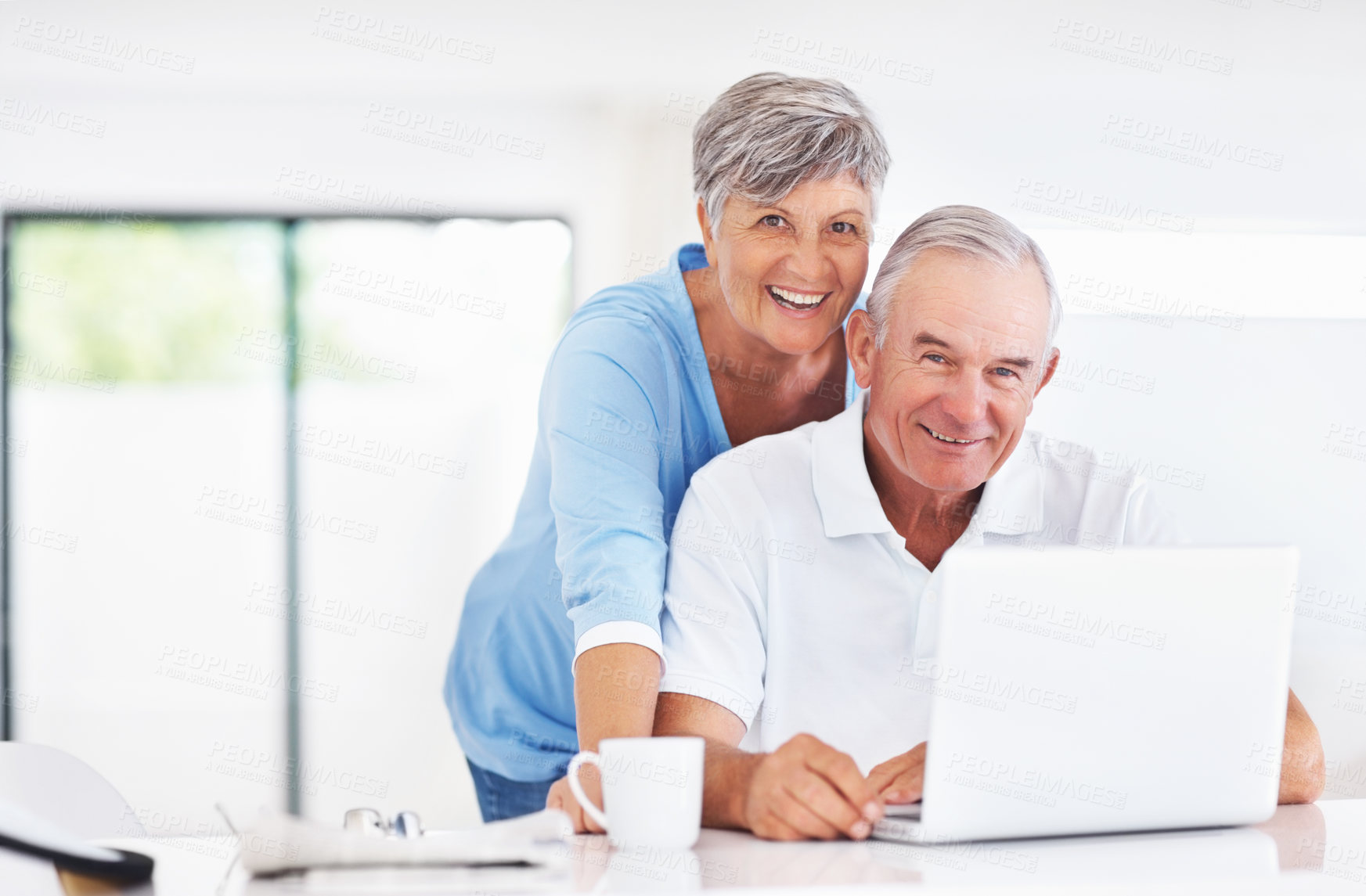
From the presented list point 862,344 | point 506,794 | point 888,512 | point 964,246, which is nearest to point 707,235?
point 862,344

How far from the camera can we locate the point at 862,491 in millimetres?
1557

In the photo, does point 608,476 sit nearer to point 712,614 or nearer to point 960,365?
point 712,614

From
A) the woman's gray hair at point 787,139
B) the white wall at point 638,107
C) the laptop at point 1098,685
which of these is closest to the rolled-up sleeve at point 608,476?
the woman's gray hair at point 787,139

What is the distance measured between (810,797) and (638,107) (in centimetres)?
368

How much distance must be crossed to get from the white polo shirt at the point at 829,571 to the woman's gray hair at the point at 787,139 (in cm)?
35

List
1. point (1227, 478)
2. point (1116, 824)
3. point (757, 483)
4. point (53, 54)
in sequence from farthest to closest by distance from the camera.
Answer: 1. point (53, 54)
2. point (1227, 478)
3. point (757, 483)
4. point (1116, 824)

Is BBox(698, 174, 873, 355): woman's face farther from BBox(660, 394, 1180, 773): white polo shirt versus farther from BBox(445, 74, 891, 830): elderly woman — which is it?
BBox(660, 394, 1180, 773): white polo shirt

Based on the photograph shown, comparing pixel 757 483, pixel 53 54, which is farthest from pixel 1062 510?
pixel 53 54

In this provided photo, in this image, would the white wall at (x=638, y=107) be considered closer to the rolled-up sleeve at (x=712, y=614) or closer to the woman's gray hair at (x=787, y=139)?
the woman's gray hair at (x=787, y=139)

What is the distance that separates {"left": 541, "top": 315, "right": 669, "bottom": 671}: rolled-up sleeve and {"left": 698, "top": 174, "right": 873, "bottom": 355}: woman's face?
0.16 m

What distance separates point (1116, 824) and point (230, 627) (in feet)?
13.5

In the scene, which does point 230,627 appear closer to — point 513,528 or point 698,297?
point 513,528

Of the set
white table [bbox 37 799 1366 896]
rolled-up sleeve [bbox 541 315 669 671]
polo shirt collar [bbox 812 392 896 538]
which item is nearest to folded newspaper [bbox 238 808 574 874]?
white table [bbox 37 799 1366 896]

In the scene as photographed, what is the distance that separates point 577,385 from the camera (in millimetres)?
1594
